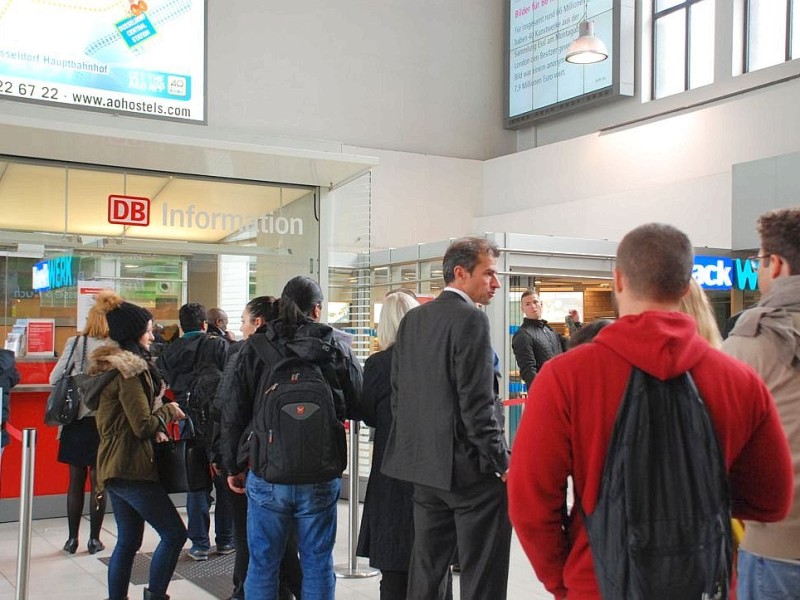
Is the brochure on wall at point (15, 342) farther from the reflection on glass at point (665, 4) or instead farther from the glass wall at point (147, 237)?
the reflection on glass at point (665, 4)

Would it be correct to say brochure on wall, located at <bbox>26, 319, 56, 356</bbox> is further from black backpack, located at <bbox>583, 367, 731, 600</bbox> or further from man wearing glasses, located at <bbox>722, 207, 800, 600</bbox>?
black backpack, located at <bbox>583, 367, 731, 600</bbox>

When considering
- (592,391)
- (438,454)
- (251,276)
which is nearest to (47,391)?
(251,276)

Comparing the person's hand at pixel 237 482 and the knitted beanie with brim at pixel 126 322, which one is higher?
the knitted beanie with brim at pixel 126 322

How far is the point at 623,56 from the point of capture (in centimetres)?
1479

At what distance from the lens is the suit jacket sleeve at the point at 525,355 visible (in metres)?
7.21

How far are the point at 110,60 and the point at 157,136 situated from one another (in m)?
4.69

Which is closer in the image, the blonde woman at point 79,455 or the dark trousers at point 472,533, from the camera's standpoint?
the dark trousers at point 472,533

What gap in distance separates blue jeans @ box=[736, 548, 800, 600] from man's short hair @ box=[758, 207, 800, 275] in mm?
746

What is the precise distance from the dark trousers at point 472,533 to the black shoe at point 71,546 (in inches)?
135

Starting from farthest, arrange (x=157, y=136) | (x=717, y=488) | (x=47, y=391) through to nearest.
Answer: (x=47, y=391), (x=157, y=136), (x=717, y=488)

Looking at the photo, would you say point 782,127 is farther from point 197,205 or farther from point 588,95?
point 197,205

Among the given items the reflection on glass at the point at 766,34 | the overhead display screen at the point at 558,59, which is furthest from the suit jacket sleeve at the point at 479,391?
the overhead display screen at the point at 558,59

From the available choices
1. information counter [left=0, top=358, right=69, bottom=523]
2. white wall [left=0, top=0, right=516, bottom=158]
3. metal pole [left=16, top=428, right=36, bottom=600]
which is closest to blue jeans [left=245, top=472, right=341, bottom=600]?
metal pole [left=16, top=428, right=36, bottom=600]

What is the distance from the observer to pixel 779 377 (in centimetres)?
217
